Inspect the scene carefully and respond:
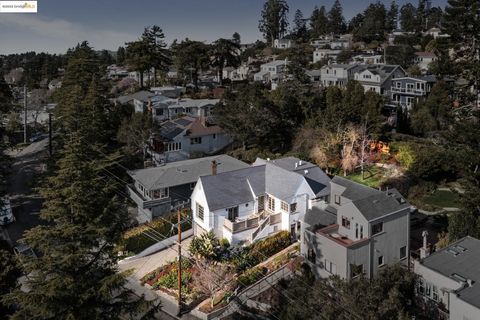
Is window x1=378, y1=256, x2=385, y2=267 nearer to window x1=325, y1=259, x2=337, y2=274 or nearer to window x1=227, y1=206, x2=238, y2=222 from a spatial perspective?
window x1=325, y1=259, x2=337, y2=274

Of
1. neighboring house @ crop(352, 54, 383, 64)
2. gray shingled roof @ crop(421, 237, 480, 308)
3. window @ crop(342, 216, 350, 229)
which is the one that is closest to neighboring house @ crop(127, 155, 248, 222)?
window @ crop(342, 216, 350, 229)

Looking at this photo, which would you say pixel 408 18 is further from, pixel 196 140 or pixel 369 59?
pixel 196 140

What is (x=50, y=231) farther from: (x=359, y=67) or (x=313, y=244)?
(x=359, y=67)

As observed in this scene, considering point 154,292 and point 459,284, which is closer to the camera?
point 459,284

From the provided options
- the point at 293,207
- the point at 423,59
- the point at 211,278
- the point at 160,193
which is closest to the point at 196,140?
the point at 160,193

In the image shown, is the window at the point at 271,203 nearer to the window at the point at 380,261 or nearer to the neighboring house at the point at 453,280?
the window at the point at 380,261

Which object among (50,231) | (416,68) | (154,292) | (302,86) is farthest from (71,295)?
(416,68)
